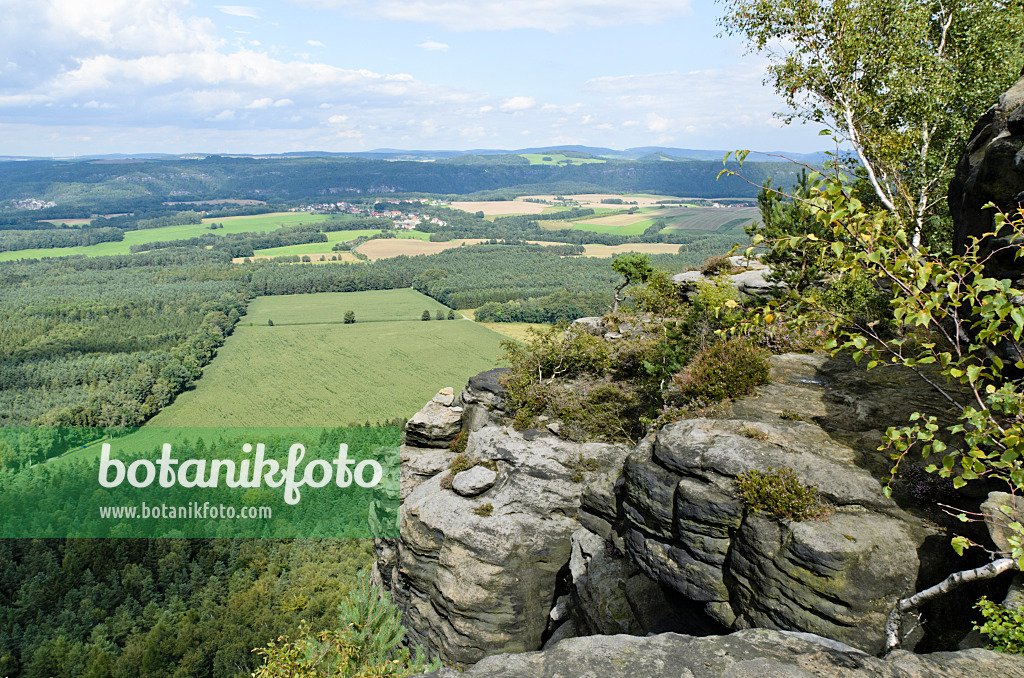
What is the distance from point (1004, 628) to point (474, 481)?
15563 millimetres

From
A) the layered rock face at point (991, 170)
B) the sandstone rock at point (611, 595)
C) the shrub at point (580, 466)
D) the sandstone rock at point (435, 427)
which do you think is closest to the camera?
the layered rock face at point (991, 170)

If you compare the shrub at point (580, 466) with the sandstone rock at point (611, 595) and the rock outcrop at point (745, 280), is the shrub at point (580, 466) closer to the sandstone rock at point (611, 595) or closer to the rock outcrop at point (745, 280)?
the sandstone rock at point (611, 595)

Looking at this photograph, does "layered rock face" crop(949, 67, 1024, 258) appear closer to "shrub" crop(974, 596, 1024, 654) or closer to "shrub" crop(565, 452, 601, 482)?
"shrub" crop(974, 596, 1024, 654)

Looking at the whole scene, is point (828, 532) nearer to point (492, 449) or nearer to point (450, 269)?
point (492, 449)

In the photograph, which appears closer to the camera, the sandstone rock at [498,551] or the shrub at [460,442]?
the sandstone rock at [498,551]

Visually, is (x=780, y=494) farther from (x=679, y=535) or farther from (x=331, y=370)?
(x=331, y=370)

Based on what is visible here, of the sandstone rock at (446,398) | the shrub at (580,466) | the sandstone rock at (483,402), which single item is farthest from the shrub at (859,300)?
the sandstone rock at (446,398)

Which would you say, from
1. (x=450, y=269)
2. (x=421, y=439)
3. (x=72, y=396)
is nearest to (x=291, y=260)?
(x=450, y=269)

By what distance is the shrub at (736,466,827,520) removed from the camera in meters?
10.7

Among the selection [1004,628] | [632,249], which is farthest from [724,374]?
[632,249]

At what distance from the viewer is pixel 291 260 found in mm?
196000

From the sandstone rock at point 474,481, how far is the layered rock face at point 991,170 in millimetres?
15212

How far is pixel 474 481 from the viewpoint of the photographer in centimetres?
2075

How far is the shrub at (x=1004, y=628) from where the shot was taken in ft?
23.4
